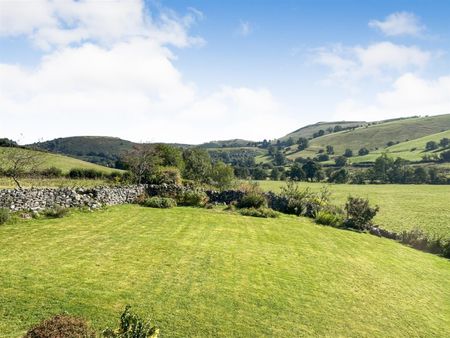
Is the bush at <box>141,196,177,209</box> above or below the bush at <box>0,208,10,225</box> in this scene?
below

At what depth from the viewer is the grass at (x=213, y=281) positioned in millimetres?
11383

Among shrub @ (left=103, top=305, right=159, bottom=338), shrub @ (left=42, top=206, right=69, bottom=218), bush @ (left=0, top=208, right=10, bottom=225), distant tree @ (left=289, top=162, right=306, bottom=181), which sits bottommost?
distant tree @ (left=289, top=162, right=306, bottom=181)

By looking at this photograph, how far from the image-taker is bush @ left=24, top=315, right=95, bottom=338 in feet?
26.4

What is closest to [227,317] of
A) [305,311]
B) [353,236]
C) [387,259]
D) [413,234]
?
[305,311]

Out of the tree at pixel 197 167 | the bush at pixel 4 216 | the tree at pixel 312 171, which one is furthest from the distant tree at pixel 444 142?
the bush at pixel 4 216

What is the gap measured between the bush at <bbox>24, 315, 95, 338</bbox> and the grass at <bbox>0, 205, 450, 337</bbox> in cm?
192

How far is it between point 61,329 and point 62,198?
1839 cm

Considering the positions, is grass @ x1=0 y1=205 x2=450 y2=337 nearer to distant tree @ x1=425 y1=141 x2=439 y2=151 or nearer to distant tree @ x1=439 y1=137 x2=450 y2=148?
distant tree @ x1=425 y1=141 x2=439 y2=151

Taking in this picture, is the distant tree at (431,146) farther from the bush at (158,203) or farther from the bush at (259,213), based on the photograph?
the bush at (158,203)

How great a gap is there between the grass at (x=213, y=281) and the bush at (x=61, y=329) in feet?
6.29

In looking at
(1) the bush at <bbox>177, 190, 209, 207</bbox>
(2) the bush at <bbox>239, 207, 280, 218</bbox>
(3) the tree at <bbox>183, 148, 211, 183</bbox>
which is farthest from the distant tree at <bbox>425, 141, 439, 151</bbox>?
(1) the bush at <bbox>177, 190, 209, 207</bbox>

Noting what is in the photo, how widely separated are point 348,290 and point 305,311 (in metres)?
3.64

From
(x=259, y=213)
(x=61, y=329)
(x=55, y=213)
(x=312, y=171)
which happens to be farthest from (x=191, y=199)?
(x=312, y=171)

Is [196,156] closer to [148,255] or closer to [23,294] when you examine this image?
[148,255]
